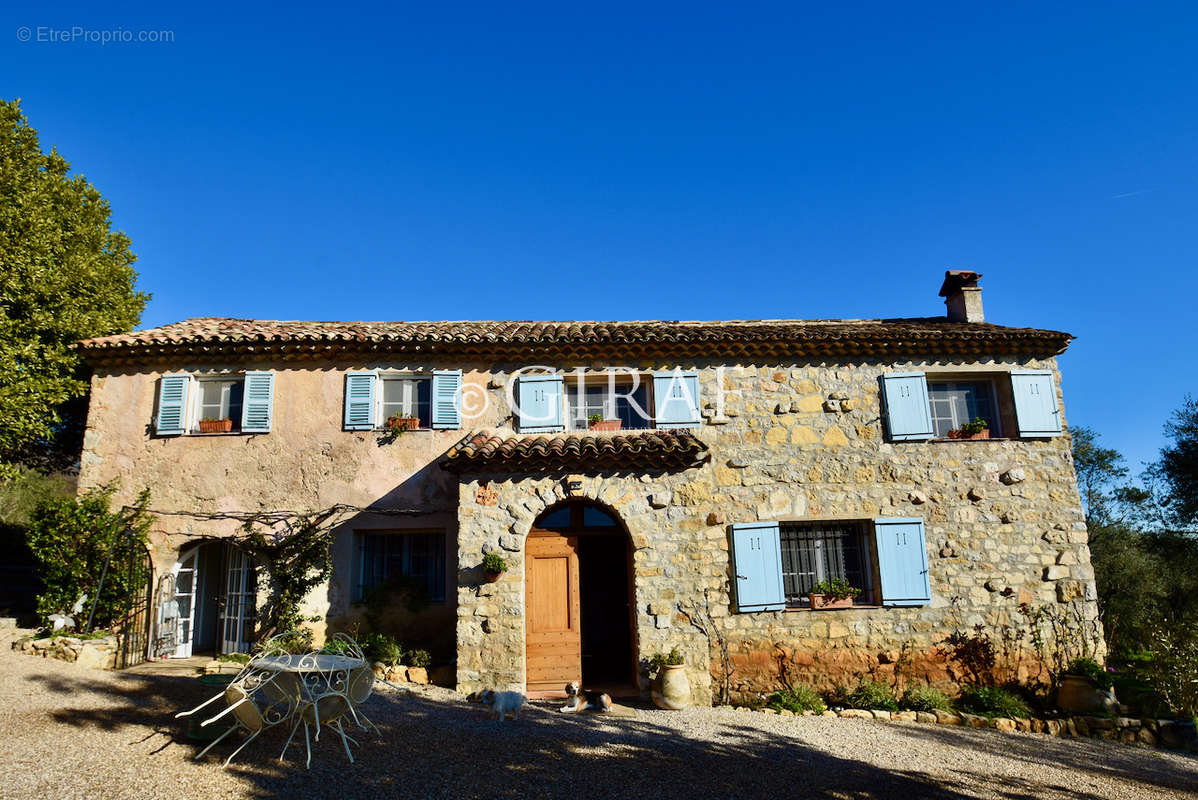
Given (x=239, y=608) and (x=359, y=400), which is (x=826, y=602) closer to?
(x=359, y=400)

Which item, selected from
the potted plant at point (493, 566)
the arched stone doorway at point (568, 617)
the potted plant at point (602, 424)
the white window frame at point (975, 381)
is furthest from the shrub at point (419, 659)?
the white window frame at point (975, 381)

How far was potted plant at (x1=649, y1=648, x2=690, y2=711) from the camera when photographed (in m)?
9.15

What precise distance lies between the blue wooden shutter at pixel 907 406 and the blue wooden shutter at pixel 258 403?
10359 mm

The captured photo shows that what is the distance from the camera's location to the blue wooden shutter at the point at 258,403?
37.0 feet

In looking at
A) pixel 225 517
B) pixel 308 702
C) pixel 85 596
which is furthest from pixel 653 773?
pixel 85 596

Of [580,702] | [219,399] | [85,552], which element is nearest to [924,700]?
[580,702]

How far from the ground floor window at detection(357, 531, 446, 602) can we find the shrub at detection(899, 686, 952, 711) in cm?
734

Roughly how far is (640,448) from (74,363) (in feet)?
38.1

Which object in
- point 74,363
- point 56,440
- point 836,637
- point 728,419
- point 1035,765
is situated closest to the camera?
point 1035,765

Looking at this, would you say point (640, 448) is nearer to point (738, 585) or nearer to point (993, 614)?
point (738, 585)

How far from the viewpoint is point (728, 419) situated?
1141 centimetres

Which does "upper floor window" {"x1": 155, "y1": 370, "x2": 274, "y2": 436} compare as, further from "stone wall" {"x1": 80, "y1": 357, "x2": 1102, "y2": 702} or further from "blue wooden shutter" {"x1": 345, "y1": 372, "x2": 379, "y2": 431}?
"blue wooden shutter" {"x1": 345, "y1": 372, "x2": 379, "y2": 431}

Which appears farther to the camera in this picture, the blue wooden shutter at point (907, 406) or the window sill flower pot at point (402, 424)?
the blue wooden shutter at point (907, 406)

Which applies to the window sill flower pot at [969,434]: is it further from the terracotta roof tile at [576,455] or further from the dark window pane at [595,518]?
the dark window pane at [595,518]
